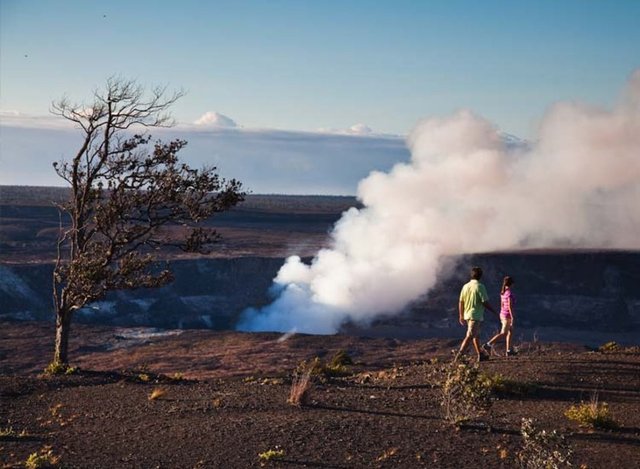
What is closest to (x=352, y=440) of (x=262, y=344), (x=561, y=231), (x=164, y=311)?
(x=262, y=344)

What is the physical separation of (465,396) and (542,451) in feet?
7.73

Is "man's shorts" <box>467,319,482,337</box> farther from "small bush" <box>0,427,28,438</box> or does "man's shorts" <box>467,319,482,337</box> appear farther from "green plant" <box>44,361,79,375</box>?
"small bush" <box>0,427,28,438</box>

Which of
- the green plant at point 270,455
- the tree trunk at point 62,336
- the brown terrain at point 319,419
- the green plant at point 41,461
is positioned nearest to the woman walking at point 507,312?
the brown terrain at point 319,419

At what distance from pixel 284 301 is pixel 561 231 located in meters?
25.7

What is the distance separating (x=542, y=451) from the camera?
8.78m

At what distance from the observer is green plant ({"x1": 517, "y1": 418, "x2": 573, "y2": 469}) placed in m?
8.55

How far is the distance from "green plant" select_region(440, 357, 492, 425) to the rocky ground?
0.14 m

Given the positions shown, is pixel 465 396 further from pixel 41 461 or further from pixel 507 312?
pixel 507 312

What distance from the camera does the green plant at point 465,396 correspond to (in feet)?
36.3

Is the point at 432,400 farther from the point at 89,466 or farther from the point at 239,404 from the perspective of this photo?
the point at 89,466

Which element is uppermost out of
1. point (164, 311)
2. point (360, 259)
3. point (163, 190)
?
point (163, 190)

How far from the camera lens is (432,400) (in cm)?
1278

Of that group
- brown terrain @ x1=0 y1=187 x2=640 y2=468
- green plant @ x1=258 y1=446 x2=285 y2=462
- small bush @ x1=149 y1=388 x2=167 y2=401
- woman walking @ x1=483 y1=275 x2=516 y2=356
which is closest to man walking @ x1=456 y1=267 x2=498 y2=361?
brown terrain @ x1=0 y1=187 x2=640 y2=468

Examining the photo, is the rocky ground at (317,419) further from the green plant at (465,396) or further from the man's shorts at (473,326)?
the man's shorts at (473,326)
